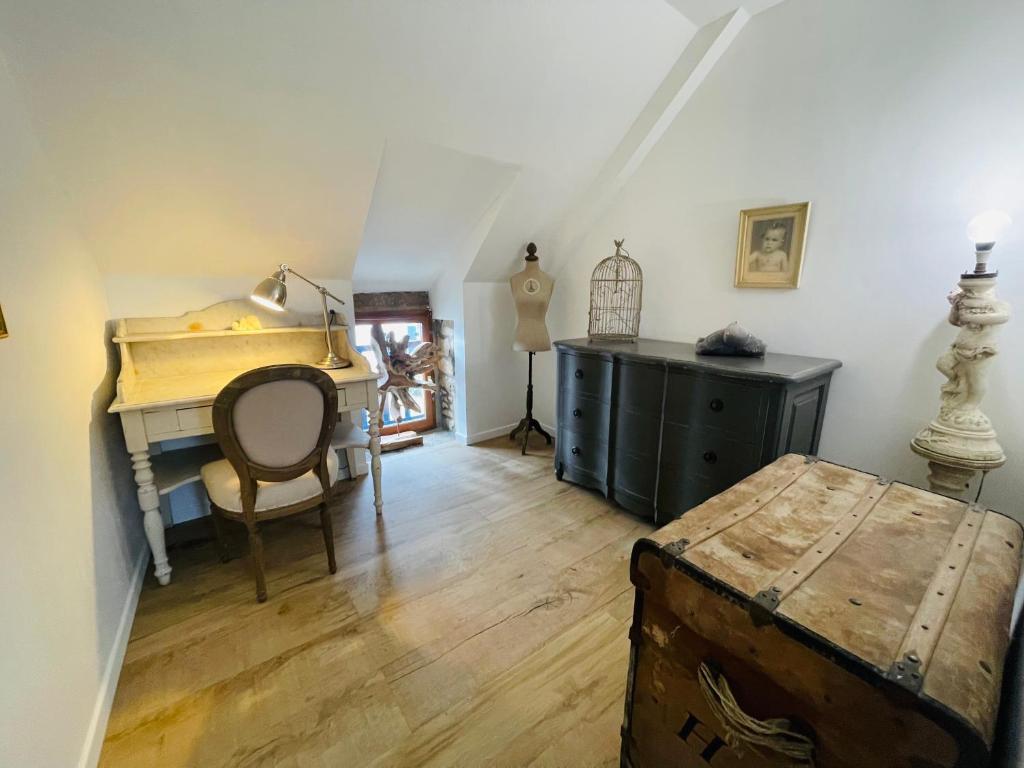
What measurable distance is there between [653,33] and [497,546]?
243cm

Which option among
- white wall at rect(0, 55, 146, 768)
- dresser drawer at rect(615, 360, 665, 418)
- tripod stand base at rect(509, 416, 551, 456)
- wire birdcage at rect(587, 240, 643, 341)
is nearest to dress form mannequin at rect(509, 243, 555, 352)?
wire birdcage at rect(587, 240, 643, 341)

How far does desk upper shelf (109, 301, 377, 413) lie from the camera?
1.88 meters

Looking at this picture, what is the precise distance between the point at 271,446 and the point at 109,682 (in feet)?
2.71

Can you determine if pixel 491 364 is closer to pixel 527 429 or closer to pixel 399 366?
pixel 527 429

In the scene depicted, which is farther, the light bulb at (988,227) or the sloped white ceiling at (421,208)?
the sloped white ceiling at (421,208)

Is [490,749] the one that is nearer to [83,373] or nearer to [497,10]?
[83,373]

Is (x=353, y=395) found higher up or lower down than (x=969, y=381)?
lower down

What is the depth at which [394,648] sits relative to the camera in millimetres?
1497

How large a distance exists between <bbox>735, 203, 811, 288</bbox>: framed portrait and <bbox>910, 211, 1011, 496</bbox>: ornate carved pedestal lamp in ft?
1.90

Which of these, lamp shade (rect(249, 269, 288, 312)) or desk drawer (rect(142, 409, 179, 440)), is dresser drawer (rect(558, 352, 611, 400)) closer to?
lamp shade (rect(249, 269, 288, 312))

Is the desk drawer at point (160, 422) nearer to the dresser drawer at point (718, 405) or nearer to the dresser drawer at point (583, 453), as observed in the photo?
the dresser drawer at point (583, 453)

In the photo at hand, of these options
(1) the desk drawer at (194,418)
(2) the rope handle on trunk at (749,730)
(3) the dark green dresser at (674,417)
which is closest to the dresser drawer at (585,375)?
(3) the dark green dresser at (674,417)

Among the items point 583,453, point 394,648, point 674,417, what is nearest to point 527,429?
point 583,453

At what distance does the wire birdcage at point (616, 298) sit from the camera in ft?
8.30
